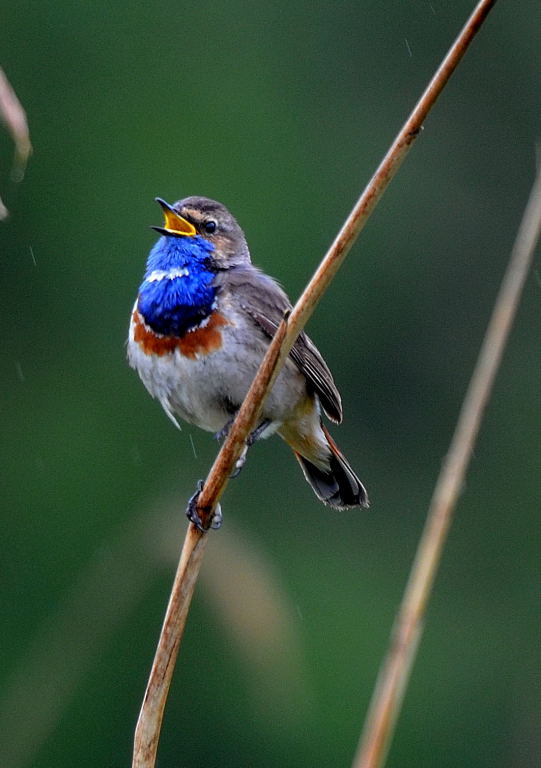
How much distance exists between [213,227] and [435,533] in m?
2.65

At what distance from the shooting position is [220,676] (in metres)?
14.8

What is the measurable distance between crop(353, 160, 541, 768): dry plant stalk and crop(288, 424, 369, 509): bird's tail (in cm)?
213

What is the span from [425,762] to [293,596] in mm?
1955

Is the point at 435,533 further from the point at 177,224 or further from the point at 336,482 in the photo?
the point at 177,224

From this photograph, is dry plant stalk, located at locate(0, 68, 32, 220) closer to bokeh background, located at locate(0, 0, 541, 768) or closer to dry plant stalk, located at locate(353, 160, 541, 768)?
dry plant stalk, located at locate(353, 160, 541, 768)

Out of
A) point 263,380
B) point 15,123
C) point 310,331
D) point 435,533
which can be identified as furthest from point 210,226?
point 310,331

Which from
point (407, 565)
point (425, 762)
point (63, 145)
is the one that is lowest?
point (425, 762)

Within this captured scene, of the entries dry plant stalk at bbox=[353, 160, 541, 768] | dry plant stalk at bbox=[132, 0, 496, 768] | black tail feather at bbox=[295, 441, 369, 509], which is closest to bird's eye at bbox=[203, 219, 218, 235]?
black tail feather at bbox=[295, 441, 369, 509]

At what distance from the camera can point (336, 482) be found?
5168 mm

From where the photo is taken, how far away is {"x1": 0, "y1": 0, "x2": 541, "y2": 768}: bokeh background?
14766 mm

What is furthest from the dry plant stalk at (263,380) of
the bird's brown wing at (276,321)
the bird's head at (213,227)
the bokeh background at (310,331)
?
the bokeh background at (310,331)

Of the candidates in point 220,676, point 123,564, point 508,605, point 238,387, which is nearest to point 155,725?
point 123,564

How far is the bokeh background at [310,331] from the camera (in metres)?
14.8

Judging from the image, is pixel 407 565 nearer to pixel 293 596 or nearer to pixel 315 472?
pixel 293 596
